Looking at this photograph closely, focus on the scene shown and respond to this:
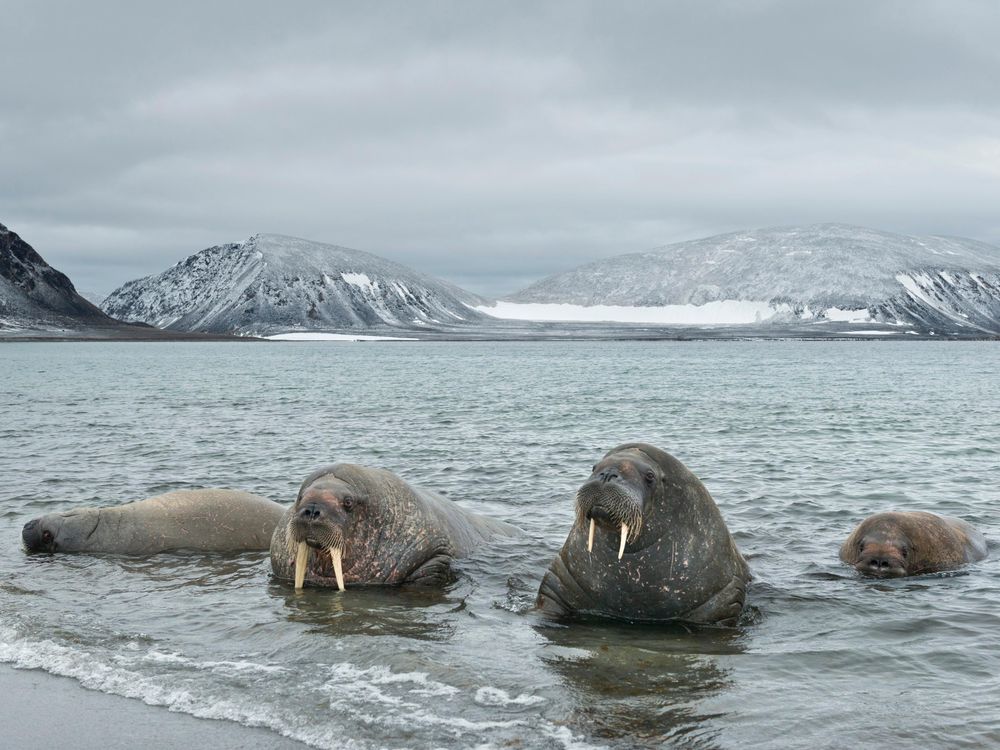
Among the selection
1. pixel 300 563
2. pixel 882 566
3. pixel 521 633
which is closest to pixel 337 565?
pixel 300 563

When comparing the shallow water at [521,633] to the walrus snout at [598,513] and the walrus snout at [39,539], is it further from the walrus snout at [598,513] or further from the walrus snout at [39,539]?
the walrus snout at [598,513]

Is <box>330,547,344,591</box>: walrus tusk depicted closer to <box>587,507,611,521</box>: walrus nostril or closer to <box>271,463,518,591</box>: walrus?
<box>271,463,518,591</box>: walrus

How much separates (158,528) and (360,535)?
3299 mm

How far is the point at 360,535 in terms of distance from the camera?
10930 mm

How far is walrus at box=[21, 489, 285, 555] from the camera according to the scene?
12695 mm

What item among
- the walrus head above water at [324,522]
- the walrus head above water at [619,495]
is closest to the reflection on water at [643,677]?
the walrus head above water at [619,495]

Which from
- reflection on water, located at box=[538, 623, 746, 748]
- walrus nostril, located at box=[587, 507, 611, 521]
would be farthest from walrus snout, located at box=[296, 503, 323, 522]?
walrus nostril, located at box=[587, 507, 611, 521]

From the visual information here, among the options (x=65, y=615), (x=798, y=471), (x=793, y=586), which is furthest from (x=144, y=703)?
(x=798, y=471)

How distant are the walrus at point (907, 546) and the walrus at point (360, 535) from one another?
4.33 metres

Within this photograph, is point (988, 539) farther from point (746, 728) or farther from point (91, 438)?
point (91, 438)

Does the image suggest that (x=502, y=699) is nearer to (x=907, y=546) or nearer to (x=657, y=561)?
(x=657, y=561)

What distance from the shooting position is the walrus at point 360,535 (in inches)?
399

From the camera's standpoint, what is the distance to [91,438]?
2667 centimetres

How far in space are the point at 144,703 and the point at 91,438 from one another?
68.1ft
